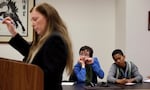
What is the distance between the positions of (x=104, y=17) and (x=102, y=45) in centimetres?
47

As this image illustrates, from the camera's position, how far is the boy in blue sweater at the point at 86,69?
136 inches

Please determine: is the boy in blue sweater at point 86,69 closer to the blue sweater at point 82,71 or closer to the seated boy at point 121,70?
the blue sweater at point 82,71

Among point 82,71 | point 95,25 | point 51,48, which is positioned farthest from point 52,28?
point 95,25

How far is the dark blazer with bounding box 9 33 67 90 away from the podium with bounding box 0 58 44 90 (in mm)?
188

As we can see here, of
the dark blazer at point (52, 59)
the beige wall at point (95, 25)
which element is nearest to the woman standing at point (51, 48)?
the dark blazer at point (52, 59)

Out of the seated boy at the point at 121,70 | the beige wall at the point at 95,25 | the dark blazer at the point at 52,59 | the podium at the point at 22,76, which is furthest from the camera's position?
the beige wall at the point at 95,25

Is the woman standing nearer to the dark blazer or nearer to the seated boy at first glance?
the dark blazer

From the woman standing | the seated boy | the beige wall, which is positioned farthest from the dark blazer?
the beige wall

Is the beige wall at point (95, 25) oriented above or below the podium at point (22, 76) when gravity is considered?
above

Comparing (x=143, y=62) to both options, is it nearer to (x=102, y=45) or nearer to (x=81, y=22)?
(x=102, y=45)

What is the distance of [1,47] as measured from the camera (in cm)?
441

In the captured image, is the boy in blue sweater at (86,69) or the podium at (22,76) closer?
the podium at (22,76)

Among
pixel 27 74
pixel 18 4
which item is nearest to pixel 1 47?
pixel 18 4

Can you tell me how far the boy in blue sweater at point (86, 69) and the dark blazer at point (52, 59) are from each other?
226 cm
